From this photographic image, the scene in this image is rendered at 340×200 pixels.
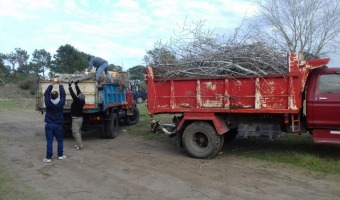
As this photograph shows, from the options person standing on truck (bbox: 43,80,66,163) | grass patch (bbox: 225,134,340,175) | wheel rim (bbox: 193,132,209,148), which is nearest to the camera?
grass patch (bbox: 225,134,340,175)

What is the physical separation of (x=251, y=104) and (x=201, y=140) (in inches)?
57.2

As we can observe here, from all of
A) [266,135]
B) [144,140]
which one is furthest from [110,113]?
[266,135]

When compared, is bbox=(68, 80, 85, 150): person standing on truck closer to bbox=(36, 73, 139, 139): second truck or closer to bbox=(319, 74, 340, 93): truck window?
bbox=(36, 73, 139, 139): second truck

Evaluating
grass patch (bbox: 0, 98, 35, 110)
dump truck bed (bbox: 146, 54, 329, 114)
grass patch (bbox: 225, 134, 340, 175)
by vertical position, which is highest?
dump truck bed (bbox: 146, 54, 329, 114)

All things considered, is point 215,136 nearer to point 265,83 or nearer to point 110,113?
point 265,83

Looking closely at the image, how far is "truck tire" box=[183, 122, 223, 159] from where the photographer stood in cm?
870

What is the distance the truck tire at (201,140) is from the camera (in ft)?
28.5

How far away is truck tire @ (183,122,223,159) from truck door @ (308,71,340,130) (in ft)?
6.89

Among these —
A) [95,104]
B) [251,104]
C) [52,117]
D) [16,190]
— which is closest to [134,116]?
[95,104]

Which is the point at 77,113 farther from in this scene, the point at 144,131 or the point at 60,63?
the point at 60,63

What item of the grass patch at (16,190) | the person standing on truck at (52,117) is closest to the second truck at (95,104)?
the person standing on truck at (52,117)

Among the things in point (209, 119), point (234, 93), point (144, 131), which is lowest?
point (144, 131)

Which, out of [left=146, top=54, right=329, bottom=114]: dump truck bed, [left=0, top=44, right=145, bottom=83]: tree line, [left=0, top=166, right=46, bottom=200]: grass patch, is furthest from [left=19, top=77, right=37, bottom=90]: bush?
[left=0, top=166, right=46, bottom=200]: grass patch

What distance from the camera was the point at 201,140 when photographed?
9.00 meters
